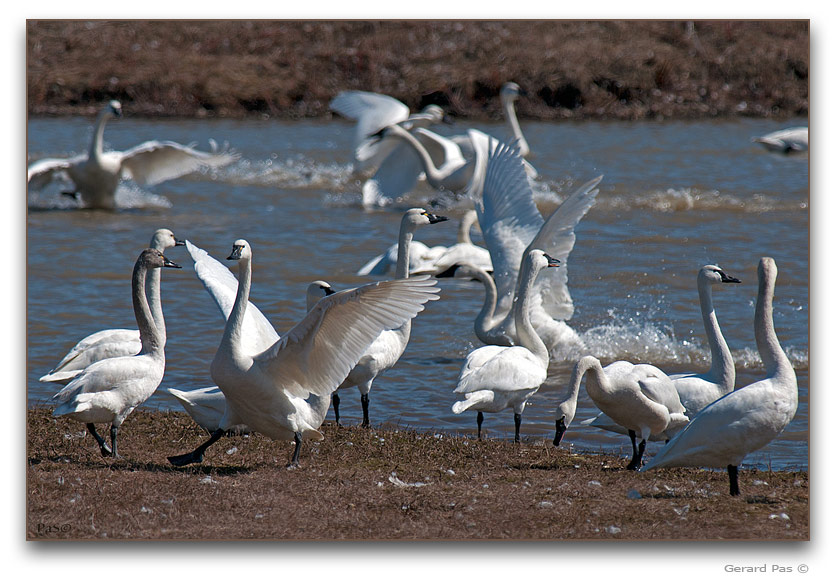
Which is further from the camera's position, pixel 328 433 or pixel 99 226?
pixel 99 226

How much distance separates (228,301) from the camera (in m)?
5.70

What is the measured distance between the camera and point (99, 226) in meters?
12.0

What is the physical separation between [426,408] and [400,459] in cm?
163

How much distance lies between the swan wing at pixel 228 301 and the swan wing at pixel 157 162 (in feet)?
16.0

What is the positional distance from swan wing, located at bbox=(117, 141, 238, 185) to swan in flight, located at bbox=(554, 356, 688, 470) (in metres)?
6.41

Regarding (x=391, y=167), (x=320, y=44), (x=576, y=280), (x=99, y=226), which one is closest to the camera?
(x=320, y=44)

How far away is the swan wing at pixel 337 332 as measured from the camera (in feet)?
15.2

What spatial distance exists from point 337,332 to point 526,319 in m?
2.21

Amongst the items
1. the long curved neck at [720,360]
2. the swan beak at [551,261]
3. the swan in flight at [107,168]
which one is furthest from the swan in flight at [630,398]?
the swan in flight at [107,168]

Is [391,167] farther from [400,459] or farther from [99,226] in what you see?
[400,459]

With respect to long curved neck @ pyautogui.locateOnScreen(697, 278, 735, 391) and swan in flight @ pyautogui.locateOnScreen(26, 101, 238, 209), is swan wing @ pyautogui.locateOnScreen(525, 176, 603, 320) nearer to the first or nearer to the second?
long curved neck @ pyautogui.locateOnScreen(697, 278, 735, 391)

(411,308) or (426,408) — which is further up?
(411,308)

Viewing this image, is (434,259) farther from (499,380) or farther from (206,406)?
(206,406)

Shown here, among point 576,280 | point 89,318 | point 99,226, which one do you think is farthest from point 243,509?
point 99,226
